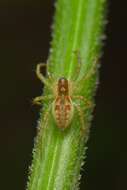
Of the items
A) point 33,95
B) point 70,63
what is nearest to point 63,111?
point 70,63

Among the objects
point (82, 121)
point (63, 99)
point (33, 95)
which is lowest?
point (82, 121)

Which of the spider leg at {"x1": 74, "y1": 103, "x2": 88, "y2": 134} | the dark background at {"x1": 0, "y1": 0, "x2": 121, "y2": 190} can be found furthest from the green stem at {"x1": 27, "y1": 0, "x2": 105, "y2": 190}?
the dark background at {"x1": 0, "y1": 0, "x2": 121, "y2": 190}

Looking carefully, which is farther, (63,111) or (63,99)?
(63,99)

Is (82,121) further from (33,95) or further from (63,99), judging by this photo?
(33,95)

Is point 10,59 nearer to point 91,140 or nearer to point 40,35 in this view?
point 40,35

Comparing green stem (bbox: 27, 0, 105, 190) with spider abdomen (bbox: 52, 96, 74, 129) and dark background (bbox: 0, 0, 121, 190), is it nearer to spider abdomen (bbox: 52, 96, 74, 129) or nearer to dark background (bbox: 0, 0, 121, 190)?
spider abdomen (bbox: 52, 96, 74, 129)

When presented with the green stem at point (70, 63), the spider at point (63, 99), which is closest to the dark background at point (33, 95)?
the spider at point (63, 99)

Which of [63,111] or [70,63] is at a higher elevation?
[70,63]
